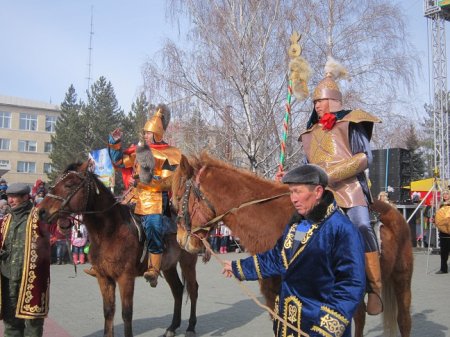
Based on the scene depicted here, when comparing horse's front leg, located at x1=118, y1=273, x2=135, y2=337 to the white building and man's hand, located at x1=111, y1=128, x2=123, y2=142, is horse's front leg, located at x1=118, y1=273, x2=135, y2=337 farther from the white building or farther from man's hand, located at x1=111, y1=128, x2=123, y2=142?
the white building

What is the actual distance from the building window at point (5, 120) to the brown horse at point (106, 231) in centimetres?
6130

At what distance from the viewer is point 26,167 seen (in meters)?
63.2

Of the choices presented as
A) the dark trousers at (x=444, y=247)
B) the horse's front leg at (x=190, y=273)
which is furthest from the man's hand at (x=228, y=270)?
the dark trousers at (x=444, y=247)

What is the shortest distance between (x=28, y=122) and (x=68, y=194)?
62.2 metres

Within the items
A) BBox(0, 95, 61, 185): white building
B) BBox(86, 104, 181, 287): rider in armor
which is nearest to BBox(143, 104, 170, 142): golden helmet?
BBox(86, 104, 181, 287): rider in armor

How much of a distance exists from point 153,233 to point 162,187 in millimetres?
621

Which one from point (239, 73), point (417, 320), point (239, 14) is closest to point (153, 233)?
point (417, 320)

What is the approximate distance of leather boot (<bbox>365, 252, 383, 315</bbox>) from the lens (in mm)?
3865

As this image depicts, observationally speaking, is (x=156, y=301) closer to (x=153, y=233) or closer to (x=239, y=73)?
(x=153, y=233)

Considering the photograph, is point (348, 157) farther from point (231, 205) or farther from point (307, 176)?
point (307, 176)

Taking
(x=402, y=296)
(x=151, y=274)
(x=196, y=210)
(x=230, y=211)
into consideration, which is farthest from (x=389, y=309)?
(x=151, y=274)

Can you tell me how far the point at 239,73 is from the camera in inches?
695

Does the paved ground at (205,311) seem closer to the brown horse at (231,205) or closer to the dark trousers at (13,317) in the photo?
the dark trousers at (13,317)

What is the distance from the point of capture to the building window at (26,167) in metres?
62.5
